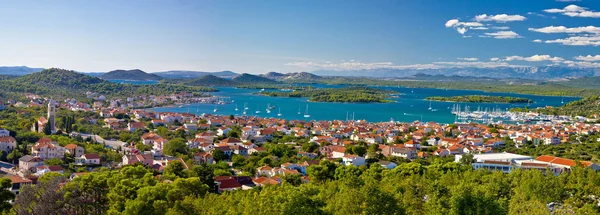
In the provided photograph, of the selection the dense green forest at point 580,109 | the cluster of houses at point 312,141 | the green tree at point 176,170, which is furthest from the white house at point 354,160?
the dense green forest at point 580,109

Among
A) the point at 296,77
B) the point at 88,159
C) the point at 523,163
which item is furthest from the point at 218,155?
the point at 296,77

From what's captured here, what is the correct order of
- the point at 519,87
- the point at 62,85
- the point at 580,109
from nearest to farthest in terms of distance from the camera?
the point at 580,109 → the point at 62,85 → the point at 519,87

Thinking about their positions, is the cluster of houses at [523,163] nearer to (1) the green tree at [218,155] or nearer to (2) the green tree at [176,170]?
(1) the green tree at [218,155]

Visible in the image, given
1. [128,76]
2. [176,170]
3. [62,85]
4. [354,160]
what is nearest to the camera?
[176,170]

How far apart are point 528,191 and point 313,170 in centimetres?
612

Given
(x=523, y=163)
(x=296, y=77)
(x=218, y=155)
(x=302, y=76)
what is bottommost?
(x=218, y=155)

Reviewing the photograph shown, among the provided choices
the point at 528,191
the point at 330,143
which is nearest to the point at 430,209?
the point at 528,191

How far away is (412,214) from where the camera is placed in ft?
29.5

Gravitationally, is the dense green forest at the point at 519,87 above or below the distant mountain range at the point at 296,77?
below

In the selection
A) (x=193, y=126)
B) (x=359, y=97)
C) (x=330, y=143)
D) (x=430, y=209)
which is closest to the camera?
(x=430, y=209)

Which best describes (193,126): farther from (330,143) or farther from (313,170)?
(313,170)

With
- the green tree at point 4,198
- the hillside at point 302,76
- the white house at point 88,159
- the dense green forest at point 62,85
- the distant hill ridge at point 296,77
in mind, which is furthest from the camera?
the hillside at point 302,76

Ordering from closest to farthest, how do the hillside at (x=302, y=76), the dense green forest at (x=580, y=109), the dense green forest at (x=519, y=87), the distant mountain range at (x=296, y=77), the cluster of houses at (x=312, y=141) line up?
the cluster of houses at (x=312, y=141) < the dense green forest at (x=580, y=109) < the dense green forest at (x=519, y=87) < the distant mountain range at (x=296, y=77) < the hillside at (x=302, y=76)

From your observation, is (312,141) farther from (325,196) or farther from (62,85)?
(62,85)
